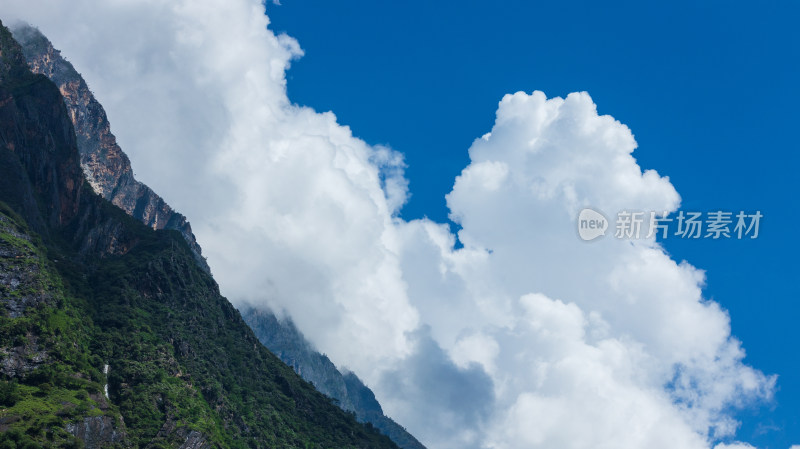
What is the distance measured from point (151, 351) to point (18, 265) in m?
47.2

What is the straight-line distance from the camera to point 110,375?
175 m

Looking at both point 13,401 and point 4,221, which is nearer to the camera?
point 13,401

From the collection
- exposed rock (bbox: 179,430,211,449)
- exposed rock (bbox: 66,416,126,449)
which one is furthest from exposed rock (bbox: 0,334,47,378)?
exposed rock (bbox: 179,430,211,449)

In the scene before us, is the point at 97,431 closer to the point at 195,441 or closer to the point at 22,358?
the point at 22,358

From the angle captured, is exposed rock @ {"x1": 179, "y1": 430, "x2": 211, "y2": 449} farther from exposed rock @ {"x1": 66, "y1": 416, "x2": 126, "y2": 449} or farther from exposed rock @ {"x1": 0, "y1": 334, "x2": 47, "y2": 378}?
exposed rock @ {"x1": 0, "y1": 334, "x2": 47, "y2": 378}

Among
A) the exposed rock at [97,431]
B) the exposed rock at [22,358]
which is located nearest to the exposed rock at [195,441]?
the exposed rock at [97,431]

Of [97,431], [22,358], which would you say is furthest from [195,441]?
[22,358]

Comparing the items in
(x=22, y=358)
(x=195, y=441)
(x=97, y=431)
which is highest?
(x=195, y=441)

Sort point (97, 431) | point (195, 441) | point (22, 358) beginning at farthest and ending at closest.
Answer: point (195, 441), point (22, 358), point (97, 431)

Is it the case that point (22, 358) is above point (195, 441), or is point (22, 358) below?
below

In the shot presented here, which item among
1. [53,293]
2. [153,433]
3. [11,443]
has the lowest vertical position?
[11,443]

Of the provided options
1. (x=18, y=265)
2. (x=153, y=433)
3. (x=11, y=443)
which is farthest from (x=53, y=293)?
(x=11, y=443)

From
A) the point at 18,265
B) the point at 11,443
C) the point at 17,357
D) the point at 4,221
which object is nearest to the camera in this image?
the point at 11,443

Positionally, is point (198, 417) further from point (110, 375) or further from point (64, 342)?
point (64, 342)
